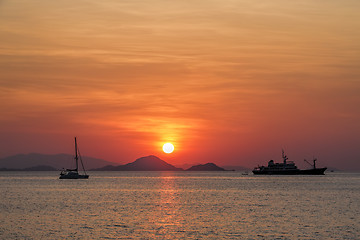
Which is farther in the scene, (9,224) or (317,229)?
(9,224)

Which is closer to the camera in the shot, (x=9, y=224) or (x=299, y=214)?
(x=9, y=224)

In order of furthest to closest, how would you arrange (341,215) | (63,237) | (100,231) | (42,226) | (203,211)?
(203,211), (341,215), (42,226), (100,231), (63,237)

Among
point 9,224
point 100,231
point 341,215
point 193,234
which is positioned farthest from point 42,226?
point 341,215

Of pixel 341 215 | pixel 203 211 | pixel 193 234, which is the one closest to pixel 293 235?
pixel 193 234

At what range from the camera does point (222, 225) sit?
70.5m

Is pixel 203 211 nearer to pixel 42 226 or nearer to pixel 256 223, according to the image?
pixel 256 223

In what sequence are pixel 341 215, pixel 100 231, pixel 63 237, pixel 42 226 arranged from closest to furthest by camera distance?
pixel 63 237 < pixel 100 231 < pixel 42 226 < pixel 341 215

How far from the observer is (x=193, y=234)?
62031 millimetres

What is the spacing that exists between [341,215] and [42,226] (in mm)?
46564

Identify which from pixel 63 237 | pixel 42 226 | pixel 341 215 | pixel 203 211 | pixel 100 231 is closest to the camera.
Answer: pixel 63 237

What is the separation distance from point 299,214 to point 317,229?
1885cm

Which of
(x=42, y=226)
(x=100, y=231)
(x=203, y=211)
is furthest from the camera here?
(x=203, y=211)

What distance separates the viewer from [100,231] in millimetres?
63844

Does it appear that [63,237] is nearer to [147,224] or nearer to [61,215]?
[147,224]
